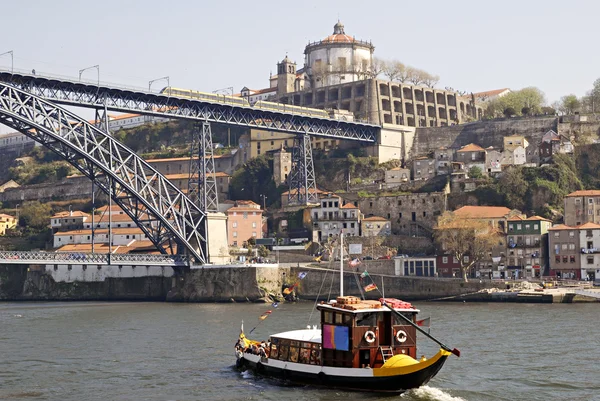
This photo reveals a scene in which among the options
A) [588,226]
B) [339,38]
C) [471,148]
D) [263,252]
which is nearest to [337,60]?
[339,38]

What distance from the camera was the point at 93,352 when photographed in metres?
45.0

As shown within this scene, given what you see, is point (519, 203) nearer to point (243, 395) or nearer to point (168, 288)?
point (168, 288)

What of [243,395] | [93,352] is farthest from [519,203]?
[243,395]

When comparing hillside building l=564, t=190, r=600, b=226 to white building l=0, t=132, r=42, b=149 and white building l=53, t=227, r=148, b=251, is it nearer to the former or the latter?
white building l=53, t=227, r=148, b=251

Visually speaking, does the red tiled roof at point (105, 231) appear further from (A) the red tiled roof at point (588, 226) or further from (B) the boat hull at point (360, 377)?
(B) the boat hull at point (360, 377)

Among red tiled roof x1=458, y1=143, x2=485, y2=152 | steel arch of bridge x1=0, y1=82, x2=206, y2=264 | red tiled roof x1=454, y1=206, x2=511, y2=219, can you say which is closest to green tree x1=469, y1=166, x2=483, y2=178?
red tiled roof x1=458, y1=143, x2=485, y2=152

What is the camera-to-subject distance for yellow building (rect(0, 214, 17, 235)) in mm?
103738

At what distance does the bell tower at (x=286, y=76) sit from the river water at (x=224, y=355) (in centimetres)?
5919

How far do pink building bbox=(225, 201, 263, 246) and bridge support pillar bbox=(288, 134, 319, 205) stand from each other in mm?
4640

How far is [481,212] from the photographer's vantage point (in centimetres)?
8144

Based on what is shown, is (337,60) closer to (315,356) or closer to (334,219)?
(334,219)

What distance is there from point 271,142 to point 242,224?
19447 mm

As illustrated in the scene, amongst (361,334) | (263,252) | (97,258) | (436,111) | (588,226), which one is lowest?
(361,334)

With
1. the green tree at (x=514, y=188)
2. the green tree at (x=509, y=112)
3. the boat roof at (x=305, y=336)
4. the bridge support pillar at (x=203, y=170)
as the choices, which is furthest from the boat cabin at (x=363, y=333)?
the green tree at (x=509, y=112)
